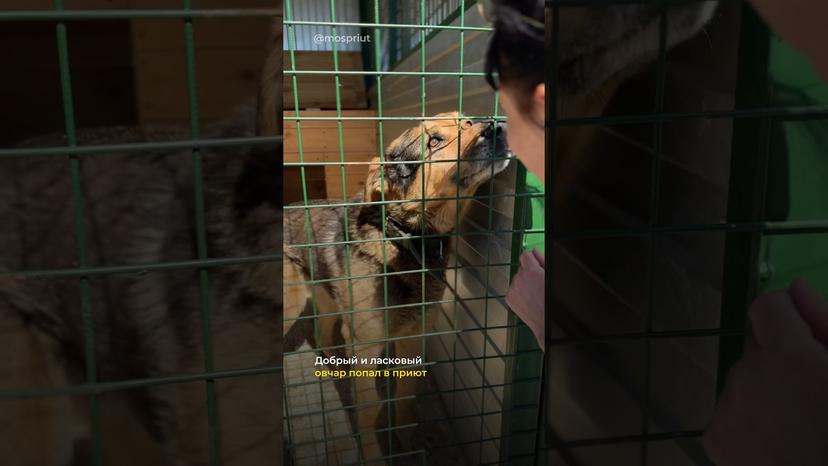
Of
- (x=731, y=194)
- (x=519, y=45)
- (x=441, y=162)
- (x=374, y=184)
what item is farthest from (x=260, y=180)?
(x=374, y=184)

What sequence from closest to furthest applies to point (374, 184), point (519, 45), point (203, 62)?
point (203, 62) → point (519, 45) → point (374, 184)

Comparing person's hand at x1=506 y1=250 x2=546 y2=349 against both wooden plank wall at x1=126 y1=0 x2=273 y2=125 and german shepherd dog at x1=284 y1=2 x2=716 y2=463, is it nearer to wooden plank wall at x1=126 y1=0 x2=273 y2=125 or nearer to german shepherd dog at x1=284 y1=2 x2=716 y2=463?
german shepherd dog at x1=284 y1=2 x2=716 y2=463

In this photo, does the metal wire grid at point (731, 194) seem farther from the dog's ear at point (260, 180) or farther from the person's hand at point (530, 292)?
the person's hand at point (530, 292)

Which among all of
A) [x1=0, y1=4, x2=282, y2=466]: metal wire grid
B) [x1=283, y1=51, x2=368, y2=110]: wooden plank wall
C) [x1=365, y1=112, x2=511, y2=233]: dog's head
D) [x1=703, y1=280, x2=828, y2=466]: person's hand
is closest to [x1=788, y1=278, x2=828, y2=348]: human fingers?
[x1=703, y1=280, x2=828, y2=466]: person's hand

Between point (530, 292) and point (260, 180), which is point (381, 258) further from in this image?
point (260, 180)

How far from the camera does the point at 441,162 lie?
3.36 feet

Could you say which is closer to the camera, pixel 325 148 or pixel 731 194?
pixel 731 194

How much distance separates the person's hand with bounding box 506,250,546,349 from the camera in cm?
73

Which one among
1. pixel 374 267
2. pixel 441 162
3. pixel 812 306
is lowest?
pixel 374 267

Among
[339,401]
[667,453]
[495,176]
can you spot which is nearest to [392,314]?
[339,401]

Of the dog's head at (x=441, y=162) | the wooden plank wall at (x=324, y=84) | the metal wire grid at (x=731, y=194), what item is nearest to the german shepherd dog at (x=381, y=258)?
the dog's head at (x=441, y=162)

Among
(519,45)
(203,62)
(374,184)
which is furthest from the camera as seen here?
(374,184)

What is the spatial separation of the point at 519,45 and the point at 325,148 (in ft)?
1.71

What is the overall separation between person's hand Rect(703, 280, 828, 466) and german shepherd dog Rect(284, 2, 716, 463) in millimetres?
699
